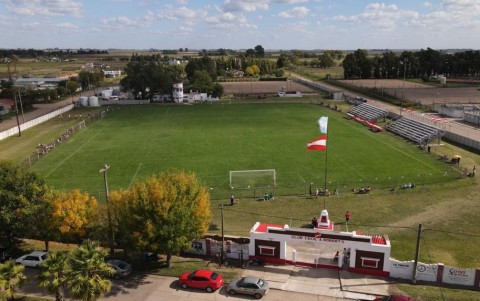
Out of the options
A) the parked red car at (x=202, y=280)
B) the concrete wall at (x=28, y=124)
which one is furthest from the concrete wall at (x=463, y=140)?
the concrete wall at (x=28, y=124)

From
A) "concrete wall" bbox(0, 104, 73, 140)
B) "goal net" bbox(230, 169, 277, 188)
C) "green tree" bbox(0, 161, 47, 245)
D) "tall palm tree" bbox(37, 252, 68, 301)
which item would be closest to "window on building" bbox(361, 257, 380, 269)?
"goal net" bbox(230, 169, 277, 188)

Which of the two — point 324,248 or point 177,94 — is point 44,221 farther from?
point 177,94

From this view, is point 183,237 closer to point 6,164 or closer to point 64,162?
point 6,164

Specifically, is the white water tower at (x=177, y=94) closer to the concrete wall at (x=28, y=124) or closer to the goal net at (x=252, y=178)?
the concrete wall at (x=28, y=124)

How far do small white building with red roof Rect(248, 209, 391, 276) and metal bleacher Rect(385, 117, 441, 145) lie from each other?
3693cm

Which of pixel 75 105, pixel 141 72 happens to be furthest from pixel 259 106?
pixel 75 105

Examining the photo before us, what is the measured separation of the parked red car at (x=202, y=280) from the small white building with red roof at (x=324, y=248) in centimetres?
433

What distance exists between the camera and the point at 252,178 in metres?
44.5

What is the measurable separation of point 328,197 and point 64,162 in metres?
33.1

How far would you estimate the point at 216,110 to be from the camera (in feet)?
311

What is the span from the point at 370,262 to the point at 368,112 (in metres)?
60.9

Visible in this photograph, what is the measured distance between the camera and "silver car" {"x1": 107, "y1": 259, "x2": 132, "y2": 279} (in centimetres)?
2580

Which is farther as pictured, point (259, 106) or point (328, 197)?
point (259, 106)

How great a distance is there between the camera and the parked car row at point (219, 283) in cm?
2356
